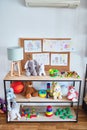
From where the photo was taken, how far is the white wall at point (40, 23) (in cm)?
217

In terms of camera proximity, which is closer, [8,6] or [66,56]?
[8,6]

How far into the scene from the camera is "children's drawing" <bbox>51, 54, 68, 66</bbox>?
2.31 metres

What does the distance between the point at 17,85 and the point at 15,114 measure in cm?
41

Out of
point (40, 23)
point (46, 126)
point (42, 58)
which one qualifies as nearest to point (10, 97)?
point (46, 126)

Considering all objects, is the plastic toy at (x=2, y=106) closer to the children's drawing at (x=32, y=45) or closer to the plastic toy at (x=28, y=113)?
the plastic toy at (x=28, y=113)

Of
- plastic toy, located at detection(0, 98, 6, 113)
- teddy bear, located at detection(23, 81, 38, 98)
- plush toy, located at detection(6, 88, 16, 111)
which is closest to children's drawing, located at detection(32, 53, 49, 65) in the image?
teddy bear, located at detection(23, 81, 38, 98)

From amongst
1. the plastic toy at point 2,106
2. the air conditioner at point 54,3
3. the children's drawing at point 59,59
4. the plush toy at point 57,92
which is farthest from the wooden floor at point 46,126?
the air conditioner at point 54,3

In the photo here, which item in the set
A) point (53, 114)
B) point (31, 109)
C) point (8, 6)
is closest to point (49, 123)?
point (53, 114)

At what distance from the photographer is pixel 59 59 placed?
2.32m

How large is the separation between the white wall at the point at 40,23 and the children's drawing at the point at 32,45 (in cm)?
9

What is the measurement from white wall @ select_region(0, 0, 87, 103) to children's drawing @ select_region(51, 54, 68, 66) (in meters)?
0.14

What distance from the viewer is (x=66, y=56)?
231cm

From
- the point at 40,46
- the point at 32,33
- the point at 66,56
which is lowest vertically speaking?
the point at 66,56

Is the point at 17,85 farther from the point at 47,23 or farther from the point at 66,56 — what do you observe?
the point at 47,23
